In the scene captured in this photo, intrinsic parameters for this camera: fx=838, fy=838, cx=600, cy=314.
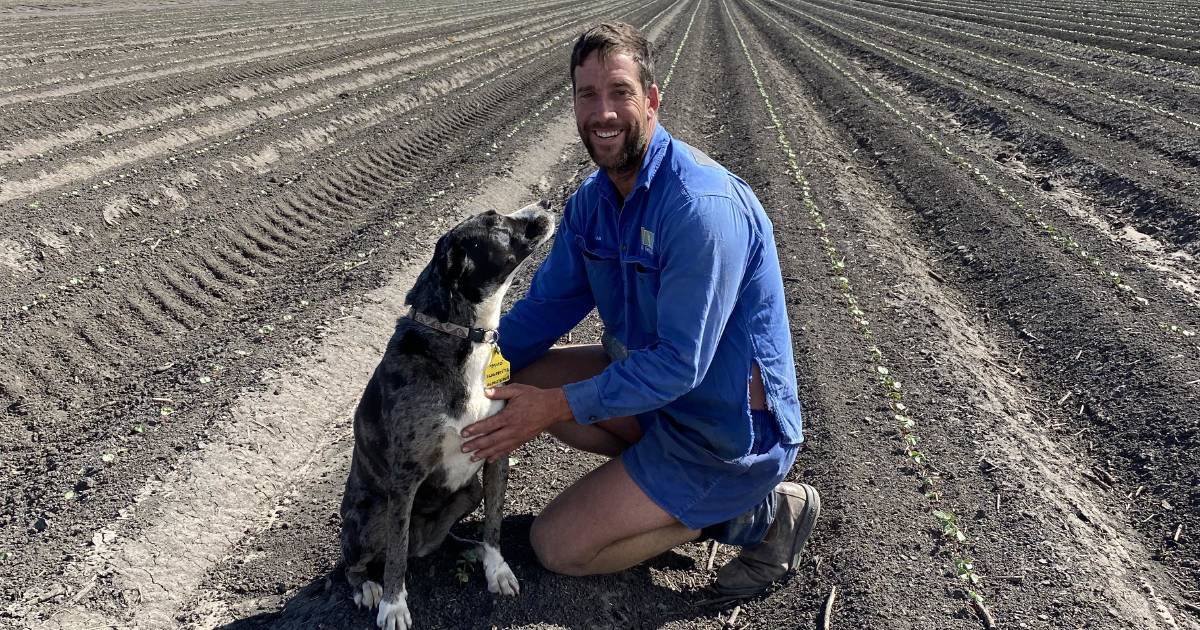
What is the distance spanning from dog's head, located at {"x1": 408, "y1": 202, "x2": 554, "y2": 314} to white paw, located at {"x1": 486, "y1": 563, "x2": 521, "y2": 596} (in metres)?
1.31

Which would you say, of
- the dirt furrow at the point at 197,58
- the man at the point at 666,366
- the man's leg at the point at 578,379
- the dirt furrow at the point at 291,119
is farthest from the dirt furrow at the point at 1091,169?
the dirt furrow at the point at 197,58

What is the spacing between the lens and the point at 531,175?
1174cm

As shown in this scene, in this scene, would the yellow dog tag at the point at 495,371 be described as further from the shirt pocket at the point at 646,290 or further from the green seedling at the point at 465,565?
the green seedling at the point at 465,565

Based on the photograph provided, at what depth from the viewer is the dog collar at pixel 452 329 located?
3.57 metres

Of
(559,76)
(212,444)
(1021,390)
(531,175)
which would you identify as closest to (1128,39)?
(559,76)

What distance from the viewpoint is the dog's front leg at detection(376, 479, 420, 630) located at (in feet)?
11.8

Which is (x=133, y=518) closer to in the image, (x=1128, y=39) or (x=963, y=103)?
(x=963, y=103)

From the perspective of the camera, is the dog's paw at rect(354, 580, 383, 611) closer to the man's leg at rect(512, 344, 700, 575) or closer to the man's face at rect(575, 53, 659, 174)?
the man's leg at rect(512, 344, 700, 575)

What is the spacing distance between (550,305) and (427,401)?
1.12 metres

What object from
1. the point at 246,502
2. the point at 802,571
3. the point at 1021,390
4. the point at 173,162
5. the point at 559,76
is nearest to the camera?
the point at 802,571

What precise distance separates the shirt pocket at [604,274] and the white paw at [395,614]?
1656 mm

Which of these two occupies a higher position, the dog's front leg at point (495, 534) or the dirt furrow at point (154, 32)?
the dirt furrow at point (154, 32)

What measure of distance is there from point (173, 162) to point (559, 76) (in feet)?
39.4

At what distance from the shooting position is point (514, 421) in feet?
11.9
